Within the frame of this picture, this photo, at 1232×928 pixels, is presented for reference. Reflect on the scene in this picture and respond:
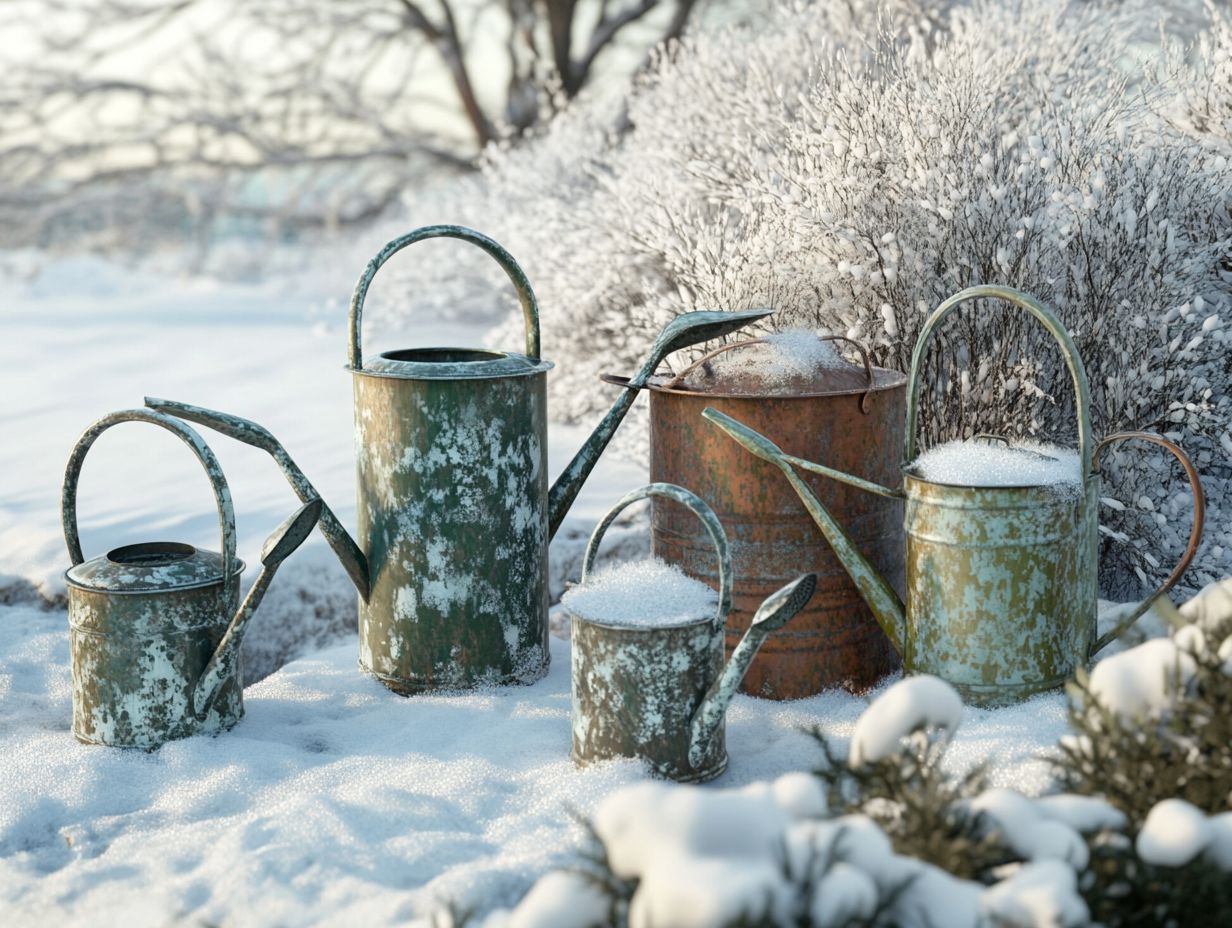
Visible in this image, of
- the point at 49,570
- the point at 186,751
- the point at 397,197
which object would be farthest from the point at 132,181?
the point at 186,751

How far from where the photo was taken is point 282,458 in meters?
3.08

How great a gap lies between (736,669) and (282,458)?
1237 millimetres

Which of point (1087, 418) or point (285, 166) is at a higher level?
point (285, 166)

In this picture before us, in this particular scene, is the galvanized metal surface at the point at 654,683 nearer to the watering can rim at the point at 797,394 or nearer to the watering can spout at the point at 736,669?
the watering can spout at the point at 736,669

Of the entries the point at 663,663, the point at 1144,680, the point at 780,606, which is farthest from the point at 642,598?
the point at 1144,680

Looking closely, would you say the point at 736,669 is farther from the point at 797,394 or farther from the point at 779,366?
the point at 779,366

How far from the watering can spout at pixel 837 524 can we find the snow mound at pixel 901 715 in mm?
968

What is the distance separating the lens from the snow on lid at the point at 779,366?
10.1 feet

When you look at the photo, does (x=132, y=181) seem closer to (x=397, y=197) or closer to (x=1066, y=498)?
(x=397, y=197)

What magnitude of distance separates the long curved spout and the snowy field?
35cm

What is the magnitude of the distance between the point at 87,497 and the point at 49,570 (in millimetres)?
963

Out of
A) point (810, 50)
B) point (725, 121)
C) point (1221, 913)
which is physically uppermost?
point (810, 50)

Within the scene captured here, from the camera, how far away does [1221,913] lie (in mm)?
1750

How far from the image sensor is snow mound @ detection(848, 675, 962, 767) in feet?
6.40
